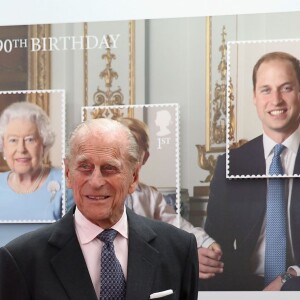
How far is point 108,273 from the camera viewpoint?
1.46 meters

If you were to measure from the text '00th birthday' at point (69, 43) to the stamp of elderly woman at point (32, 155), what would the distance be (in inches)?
7.2

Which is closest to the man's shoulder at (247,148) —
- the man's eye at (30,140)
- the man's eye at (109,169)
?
the man's eye at (30,140)

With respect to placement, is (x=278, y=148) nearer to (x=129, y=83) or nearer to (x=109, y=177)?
(x=129, y=83)

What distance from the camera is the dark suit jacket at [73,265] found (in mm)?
1444

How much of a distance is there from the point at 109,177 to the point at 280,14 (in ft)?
6.31

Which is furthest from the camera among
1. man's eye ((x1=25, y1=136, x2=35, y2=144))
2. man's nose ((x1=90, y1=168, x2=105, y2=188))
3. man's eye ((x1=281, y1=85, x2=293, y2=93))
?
man's eye ((x1=25, y1=136, x2=35, y2=144))

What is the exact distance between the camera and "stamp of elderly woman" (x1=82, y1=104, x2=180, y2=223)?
128 inches

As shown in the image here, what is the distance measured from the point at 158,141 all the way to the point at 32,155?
1.78 ft

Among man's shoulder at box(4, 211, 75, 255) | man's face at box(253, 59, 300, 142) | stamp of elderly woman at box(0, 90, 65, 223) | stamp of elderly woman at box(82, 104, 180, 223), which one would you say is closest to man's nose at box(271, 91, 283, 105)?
man's face at box(253, 59, 300, 142)

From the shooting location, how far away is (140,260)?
4.88 ft

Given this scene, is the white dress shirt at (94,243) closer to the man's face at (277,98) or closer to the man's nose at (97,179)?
the man's nose at (97,179)

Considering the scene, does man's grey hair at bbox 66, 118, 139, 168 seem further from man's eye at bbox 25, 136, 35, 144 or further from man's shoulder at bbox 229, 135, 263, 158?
man's eye at bbox 25, 136, 35, 144

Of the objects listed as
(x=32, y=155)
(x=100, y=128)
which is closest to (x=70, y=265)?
(x=100, y=128)

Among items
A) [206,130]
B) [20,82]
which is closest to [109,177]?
[206,130]
